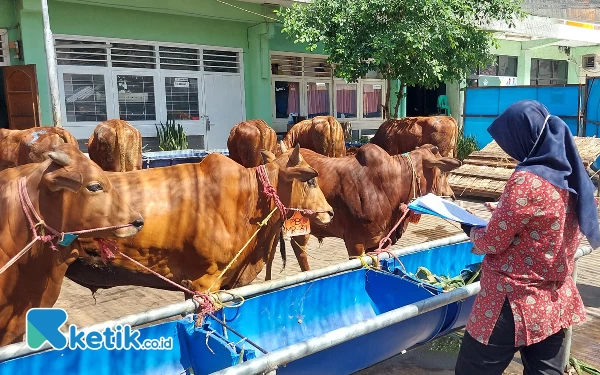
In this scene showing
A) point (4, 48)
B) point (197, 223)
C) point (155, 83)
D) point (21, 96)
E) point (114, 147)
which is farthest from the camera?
point (155, 83)

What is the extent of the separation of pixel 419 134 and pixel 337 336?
604 centimetres

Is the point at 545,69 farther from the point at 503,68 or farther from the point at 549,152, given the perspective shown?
the point at 549,152

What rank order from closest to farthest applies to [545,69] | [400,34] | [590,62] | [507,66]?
[400,34]
[507,66]
[545,69]
[590,62]

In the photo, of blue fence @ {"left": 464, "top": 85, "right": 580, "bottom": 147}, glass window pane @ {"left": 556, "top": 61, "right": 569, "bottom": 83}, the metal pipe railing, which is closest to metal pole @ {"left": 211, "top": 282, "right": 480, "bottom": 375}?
the metal pipe railing

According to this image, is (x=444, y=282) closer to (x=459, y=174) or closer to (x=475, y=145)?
(x=459, y=174)

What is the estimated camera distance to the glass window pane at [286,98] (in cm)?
1319

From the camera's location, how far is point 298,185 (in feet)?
12.5

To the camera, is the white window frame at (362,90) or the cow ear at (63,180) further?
the white window frame at (362,90)

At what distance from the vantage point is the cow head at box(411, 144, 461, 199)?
15.1ft

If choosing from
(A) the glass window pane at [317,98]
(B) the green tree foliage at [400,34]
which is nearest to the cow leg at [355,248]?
(B) the green tree foliage at [400,34]

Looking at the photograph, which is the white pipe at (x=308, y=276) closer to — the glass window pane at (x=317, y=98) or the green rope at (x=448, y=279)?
the green rope at (x=448, y=279)

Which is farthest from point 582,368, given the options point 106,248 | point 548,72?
point 548,72

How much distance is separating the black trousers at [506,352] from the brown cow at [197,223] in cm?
156

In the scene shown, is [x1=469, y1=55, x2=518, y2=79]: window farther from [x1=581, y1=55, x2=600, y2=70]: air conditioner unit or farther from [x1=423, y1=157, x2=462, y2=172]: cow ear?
[x1=423, y1=157, x2=462, y2=172]: cow ear
